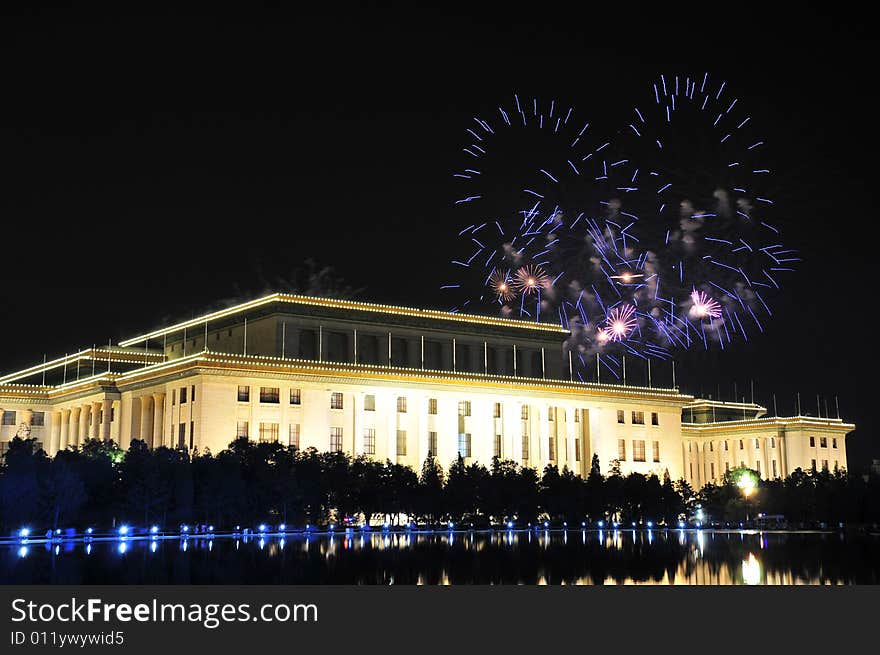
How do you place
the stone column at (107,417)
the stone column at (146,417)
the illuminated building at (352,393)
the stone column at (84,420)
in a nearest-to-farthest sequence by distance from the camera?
the illuminated building at (352,393), the stone column at (146,417), the stone column at (107,417), the stone column at (84,420)

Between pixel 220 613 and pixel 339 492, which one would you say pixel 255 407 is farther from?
pixel 220 613

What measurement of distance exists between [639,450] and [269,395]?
35650 millimetres

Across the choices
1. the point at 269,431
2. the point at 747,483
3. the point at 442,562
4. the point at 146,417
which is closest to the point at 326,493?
the point at 269,431

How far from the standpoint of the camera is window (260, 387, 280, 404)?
86562mm

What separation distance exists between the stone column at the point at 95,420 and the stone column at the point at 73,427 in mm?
2478

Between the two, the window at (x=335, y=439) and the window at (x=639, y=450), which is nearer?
the window at (x=335, y=439)

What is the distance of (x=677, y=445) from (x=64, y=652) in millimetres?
93007

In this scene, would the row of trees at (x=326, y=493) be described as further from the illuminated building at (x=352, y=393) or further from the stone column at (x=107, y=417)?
the stone column at (x=107, y=417)

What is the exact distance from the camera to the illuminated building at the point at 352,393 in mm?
86438

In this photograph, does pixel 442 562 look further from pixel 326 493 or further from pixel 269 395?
pixel 269 395

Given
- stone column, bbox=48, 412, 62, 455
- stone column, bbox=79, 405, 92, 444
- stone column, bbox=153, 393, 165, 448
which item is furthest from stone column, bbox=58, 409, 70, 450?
stone column, bbox=153, 393, 165, 448

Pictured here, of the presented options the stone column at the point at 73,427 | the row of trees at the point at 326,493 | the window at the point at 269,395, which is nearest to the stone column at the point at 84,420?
the stone column at the point at 73,427

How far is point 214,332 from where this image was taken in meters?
Result: 96.7

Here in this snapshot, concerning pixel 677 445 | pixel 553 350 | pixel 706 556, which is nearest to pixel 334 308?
pixel 553 350
